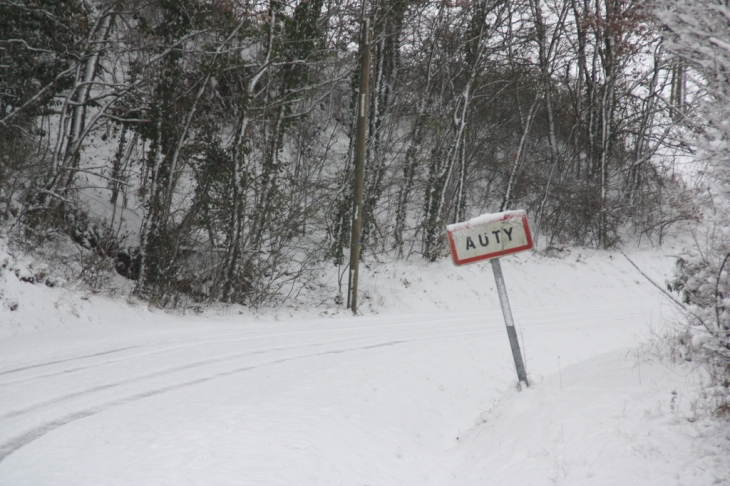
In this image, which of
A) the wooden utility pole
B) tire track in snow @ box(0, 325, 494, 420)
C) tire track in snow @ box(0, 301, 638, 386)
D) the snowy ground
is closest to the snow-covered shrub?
the snowy ground

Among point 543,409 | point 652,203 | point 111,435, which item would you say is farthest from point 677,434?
point 652,203

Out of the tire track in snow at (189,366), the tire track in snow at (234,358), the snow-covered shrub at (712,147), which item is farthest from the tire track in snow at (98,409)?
the snow-covered shrub at (712,147)

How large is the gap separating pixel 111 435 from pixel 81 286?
8008mm

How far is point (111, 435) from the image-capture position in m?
4.62

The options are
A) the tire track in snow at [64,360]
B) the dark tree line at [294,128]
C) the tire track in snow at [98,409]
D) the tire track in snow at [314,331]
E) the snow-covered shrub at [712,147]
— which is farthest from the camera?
the dark tree line at [294,128]

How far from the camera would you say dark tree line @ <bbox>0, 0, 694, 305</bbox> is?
1314 cm

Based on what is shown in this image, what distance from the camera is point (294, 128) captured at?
22938 millimetres

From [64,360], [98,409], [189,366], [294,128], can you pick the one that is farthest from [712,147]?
[294,128]

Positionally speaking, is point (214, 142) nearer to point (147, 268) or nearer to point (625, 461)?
point (147, 268)

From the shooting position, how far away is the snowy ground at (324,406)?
13.0ft

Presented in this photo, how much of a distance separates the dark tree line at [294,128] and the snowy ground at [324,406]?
3560 millimetres

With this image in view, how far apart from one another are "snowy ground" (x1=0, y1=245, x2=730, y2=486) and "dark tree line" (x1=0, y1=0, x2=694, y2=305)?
11.7ft

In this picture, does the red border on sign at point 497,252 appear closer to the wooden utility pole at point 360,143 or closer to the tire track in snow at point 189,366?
the tire track in snow at point 189,366

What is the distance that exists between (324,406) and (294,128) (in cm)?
1841
